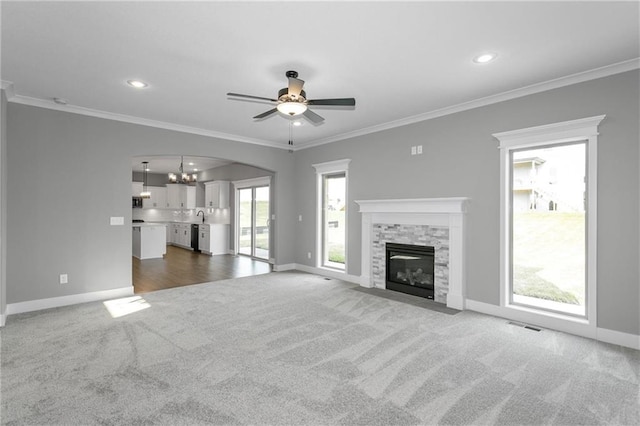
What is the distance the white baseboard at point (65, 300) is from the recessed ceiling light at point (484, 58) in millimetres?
5759

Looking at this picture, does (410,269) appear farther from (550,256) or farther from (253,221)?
(253,221)

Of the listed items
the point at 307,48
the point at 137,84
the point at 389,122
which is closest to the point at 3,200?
the point at 137,84

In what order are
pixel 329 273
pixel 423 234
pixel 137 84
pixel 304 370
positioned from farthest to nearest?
pixel 329 273, pixel 423 234, pixel 137 84, pixel 304 370

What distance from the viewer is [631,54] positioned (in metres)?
3.02

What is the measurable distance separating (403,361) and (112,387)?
2414 mm

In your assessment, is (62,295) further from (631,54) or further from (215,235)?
(631,54)

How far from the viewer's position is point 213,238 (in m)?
9.77

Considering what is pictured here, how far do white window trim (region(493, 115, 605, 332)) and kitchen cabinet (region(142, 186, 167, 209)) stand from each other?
11.6 m

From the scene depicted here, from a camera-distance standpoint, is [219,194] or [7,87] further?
[219,194]

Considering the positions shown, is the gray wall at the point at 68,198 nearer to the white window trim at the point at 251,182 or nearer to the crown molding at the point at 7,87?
the crown molding at the point at 7,87

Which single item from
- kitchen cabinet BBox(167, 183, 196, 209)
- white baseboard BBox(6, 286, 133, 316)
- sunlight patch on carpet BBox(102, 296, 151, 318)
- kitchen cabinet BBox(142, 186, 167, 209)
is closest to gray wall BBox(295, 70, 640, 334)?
sunlight patch on carpet BBox(102, 296, 151, 318)

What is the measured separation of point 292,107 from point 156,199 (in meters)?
10.7

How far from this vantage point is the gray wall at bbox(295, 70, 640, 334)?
10.6 ft

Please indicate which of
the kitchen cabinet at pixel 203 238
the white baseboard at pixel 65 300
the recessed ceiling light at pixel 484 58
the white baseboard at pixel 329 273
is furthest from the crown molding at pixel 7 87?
the kitchen cabinet at pixel 203 238
